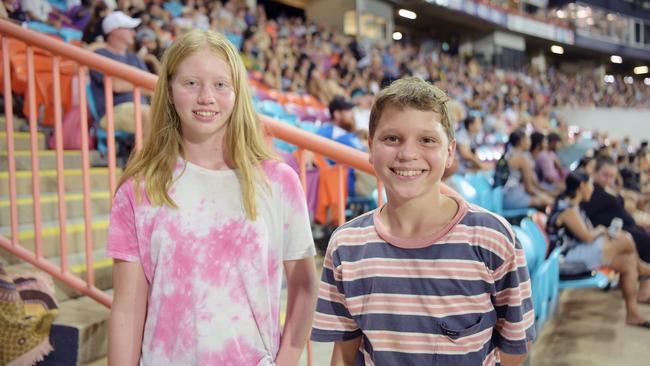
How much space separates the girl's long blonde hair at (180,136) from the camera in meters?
1.33

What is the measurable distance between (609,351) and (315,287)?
250 centimetres

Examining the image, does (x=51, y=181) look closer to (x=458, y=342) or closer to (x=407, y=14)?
(x=458, y=342)

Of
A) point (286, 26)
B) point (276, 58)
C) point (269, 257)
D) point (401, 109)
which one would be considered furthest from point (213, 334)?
point (286, 26)

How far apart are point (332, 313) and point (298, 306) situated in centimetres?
22

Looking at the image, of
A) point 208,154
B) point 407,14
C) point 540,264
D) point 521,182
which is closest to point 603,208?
point 540,264

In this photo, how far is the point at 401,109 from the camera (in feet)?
3.78

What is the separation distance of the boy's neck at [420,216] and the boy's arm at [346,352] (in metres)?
0.27

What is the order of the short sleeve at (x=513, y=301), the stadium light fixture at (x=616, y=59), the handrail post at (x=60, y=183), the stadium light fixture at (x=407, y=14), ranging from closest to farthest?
the short sleeve at (x=513, y=301), the handrail post at (x=60, y=183), the stadium light fixture at (x=407, y=14), the stadium light fixture at (x=616, y=59)

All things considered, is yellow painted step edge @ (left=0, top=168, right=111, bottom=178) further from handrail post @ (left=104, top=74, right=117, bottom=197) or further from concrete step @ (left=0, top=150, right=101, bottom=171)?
handrail post @ (left=104, top=74, right=117, bottom=197)

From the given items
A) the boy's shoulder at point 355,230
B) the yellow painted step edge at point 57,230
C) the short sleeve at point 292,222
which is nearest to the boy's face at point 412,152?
Result: the boy's shoulder at point 355,230

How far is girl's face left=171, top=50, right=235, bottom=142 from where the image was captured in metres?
1.32

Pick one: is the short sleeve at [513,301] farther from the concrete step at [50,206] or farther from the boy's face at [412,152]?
the concrete step at [50,206]

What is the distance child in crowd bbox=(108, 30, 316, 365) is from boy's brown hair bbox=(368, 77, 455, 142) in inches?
13.7

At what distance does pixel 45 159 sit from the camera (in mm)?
3279
